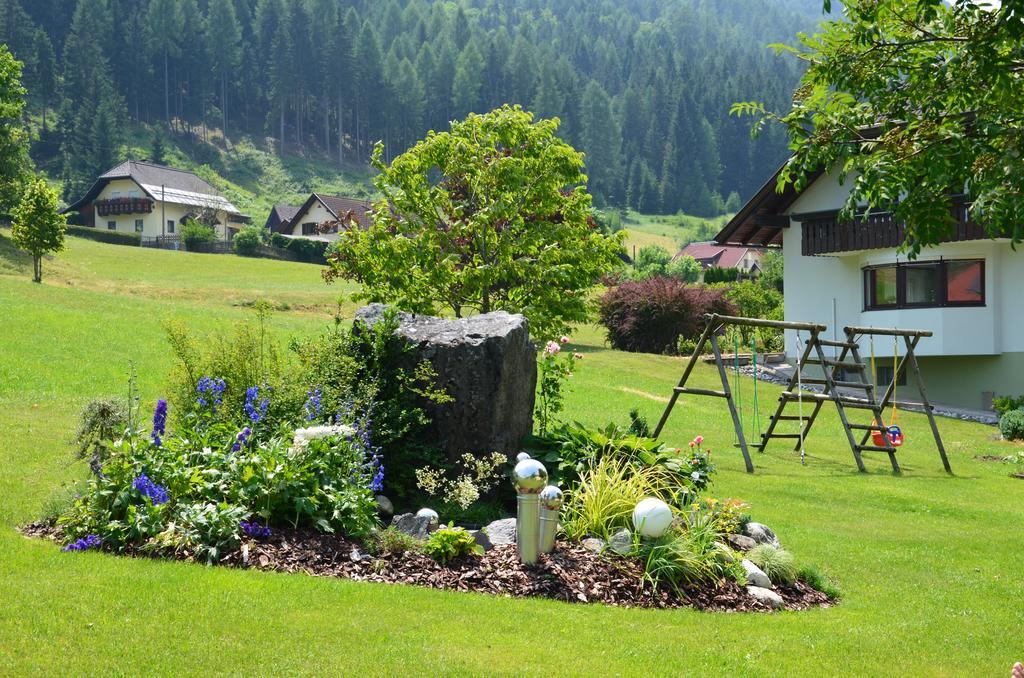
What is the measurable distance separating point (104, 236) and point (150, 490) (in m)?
69.0

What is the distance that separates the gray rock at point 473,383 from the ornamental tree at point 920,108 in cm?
321

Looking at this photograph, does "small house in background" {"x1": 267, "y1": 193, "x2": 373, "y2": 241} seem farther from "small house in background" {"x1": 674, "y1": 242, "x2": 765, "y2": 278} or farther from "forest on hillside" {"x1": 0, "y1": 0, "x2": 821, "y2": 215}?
"small house in background" {"x1": 674, "y1": 242, "x2": 765, "y2": 278}

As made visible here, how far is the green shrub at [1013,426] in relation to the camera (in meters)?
23.7

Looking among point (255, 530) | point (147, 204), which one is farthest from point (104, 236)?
point (255, 530)

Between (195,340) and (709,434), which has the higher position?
(195,340)

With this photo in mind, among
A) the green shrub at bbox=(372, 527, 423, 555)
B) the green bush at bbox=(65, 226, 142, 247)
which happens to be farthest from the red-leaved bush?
the green bush at bbox=(65, 226, 142, 247)

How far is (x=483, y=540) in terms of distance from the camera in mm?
8172

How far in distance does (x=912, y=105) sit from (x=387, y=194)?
11.9m

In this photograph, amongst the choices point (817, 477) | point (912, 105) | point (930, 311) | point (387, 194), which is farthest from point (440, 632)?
point (930, 311)

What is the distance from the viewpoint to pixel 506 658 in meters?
5.70

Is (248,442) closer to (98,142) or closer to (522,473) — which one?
(522,473)

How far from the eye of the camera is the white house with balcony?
2872cm

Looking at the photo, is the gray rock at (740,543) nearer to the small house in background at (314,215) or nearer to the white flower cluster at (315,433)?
the white flower cluster at (315,433)

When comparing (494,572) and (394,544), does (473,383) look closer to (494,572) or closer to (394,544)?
(394,544)
